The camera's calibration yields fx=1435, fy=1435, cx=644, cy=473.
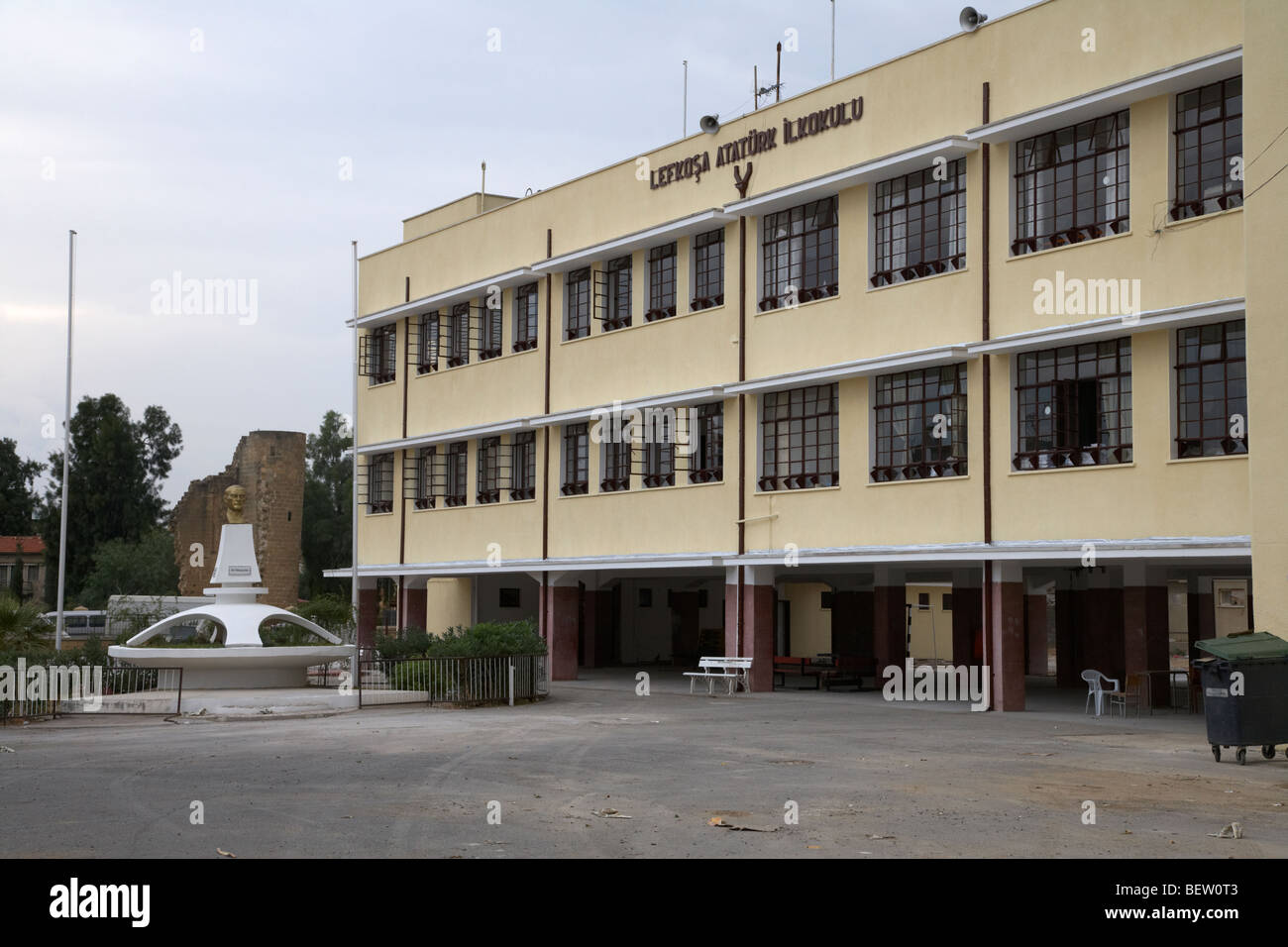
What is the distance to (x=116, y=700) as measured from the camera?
25.5 metres

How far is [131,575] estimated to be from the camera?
65500mm

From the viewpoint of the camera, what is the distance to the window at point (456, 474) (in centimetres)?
4056

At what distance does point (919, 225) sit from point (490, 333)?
15.4 metres

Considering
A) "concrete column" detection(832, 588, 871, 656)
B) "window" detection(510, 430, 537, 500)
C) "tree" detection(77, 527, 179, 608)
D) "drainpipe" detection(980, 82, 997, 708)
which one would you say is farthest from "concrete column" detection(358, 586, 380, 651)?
"tree" detection(77, 527, 179, 608)

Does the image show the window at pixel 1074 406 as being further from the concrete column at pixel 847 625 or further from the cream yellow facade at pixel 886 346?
the concrete column at pixel 847 625

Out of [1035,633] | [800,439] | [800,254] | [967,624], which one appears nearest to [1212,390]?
[800,439]

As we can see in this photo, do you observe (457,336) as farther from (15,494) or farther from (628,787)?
(15,494)

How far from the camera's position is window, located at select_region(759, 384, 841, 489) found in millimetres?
29250

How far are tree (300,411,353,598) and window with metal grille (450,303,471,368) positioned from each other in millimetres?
41689

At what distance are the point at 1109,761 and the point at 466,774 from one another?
7.86m

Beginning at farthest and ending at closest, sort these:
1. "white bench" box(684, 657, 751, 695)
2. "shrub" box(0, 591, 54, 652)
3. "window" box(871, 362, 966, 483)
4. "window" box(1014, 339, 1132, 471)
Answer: "white bench" box(684, 657, 751, 695)
"window" box(871, 362, 966, 483)
"shrub" box(0, 591, 54, 652)
"window" box(1014, 339, 1132, 471)

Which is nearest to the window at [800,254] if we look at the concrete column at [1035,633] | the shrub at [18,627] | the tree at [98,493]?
the concrete column at [1035,633]

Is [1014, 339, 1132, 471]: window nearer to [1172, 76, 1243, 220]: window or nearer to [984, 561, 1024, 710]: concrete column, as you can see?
[984, 561, 1024, 710]: concrete column

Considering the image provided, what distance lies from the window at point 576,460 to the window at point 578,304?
2.39 meters
